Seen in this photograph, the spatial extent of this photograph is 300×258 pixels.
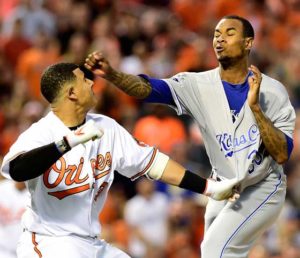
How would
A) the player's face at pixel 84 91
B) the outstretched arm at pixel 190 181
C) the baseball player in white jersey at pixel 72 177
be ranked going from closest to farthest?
the baseball player in white jersey at pixel 72 177
the player's face at pixel 84 91
the outstretched arm at pixel 190 181

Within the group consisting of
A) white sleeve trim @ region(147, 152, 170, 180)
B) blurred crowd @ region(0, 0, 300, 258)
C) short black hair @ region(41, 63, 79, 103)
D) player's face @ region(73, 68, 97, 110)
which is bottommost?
blurred crowd @ region(0, 0, 300, 258)

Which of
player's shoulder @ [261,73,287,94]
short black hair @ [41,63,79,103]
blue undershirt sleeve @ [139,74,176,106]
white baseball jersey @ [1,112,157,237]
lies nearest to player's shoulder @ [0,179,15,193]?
white baseball jersey @ [1,112,157,237]

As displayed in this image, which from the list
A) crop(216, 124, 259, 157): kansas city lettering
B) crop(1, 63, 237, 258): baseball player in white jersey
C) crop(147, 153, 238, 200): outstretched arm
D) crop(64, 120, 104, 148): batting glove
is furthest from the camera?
crop(216, 124, 259, 157): kansas city lettering

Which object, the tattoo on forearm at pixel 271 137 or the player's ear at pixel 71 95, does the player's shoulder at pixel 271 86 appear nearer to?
the tattoo on forearm at pixel 271 137

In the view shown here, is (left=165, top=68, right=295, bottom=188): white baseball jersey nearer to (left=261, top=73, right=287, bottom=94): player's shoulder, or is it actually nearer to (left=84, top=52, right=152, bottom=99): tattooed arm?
(left=261, top=73, right=287, bottom=94): player's shoulder

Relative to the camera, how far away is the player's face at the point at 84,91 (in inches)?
255

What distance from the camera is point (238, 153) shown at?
6809 mm

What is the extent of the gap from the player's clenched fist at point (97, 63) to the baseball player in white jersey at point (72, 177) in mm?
106

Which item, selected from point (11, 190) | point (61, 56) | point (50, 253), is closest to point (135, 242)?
point (11, 190)

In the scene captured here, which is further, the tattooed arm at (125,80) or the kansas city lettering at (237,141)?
the kansas city lettering at (237,141)

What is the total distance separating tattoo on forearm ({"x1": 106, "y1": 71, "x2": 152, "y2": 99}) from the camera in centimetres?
670

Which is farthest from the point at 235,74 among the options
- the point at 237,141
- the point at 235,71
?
the point at 237,141

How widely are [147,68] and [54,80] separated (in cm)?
691

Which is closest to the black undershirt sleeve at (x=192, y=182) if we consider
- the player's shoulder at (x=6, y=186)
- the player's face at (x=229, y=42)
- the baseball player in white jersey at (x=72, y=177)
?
the baseball player in white jersey at (x=72, y=177)
